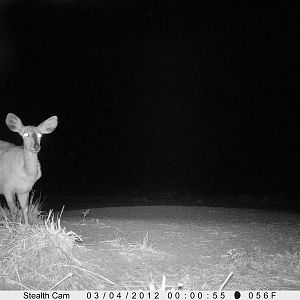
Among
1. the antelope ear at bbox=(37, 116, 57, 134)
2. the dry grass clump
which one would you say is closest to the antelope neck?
the antelope ear at bbox=(37, 116, 57, 134)

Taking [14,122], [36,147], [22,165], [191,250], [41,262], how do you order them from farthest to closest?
[22,165], [14,122], [36,147], [191,250], [41,262]

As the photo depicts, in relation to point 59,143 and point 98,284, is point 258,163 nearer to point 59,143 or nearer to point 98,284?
point 59,143

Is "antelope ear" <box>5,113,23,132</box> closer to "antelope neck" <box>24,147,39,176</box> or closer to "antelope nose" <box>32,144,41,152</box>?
"antelope neck" <box>24,147,39,176</box>

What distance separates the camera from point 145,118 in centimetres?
5250

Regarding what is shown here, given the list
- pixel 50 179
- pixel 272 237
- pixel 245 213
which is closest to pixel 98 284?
pixel 272 237

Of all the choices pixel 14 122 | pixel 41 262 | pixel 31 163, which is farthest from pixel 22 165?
pixel 41 262

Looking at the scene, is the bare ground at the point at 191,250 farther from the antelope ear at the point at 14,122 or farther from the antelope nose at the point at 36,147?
the antelope ear at the point at 14,122

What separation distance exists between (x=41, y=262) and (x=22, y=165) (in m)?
3.88

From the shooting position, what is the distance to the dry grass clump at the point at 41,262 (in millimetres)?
6871

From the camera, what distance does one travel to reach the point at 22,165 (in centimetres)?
1099

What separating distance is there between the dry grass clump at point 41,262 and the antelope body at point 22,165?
2.52 metres

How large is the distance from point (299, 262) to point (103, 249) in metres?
2.63

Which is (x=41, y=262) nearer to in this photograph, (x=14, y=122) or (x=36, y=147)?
(x=36, y=147)
